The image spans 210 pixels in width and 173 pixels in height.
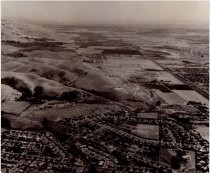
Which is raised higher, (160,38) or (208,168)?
(160,38)

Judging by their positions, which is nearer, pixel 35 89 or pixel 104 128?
pixel 104 128

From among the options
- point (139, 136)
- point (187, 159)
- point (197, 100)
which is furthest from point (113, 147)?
point (197, 100)

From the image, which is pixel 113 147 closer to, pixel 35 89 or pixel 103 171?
pixel 103 171

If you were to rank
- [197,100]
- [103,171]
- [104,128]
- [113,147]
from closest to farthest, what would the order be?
[103,171] → [113,147] → [104,128] → [197,100]

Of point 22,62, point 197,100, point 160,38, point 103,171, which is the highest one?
point 160,38

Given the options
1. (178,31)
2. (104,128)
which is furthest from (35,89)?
(178,31)

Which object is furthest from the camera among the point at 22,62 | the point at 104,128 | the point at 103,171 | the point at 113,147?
the point at 22,62
